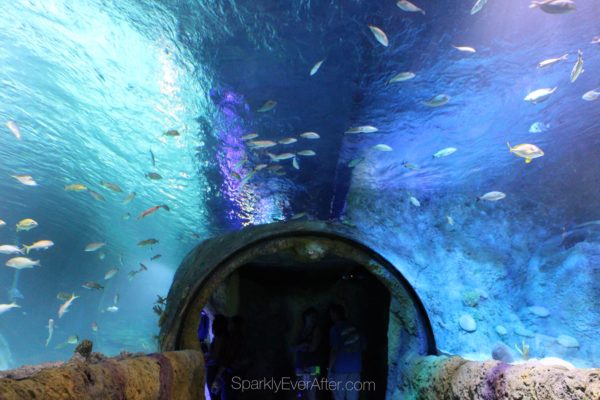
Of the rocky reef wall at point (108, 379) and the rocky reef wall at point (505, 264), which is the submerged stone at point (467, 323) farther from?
the rocky reef wall at point (108, 379)

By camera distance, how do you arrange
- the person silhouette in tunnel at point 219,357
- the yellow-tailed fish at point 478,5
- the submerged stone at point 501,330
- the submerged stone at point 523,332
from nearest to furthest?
the yellow-tailed fish at point 478,5 < the person silhouette in tunnel at point 219,357 < the submerged stone at point 501,330 < the submerged stone at point 523,332

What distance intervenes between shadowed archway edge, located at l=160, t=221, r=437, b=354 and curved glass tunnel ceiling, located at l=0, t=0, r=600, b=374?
0.63 feet

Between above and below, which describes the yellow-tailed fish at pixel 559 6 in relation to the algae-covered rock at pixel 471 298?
above

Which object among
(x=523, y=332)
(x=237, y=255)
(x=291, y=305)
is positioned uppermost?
(x=237, y=255)

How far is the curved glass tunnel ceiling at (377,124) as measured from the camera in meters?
7.84

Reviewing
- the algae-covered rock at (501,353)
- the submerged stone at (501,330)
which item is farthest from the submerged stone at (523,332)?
the algae-covered rock at (501,353)

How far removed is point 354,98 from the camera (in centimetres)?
948

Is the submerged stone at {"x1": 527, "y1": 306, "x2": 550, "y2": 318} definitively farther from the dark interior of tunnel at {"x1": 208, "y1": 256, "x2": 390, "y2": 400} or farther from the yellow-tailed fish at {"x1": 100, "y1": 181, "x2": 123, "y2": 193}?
the yellow-tailed fish at {"x1": 100, "y1": 181, "x2": 123, "y2": 193}

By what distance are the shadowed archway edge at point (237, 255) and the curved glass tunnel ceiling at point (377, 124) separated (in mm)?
193

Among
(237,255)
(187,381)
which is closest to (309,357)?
(237,255)

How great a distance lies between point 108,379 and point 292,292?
7.19 meters

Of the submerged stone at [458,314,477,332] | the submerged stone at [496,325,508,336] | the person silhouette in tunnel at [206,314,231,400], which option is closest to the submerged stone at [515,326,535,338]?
the submerged stone at [496,325,508,336]

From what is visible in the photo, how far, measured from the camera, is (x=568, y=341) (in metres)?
11.6

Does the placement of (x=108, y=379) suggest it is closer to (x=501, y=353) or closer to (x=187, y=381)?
(x=187, y=381)
